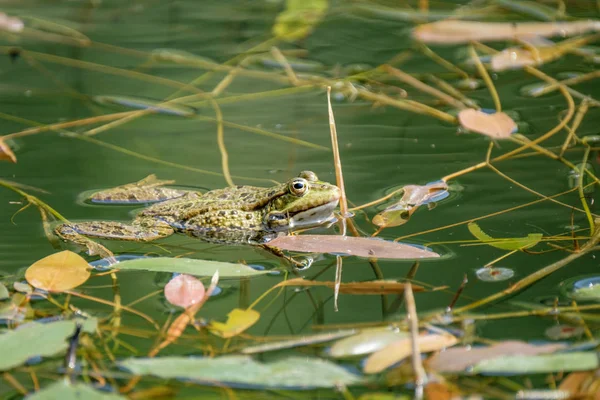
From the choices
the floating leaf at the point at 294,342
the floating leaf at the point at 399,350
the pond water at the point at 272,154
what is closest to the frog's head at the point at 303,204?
the pond water at the point at 272,154

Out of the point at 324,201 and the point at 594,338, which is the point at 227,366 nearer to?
the point at 594,338

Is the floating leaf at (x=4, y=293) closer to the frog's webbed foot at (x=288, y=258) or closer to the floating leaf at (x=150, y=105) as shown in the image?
the frog's webbed foot at (x=288, y=258)

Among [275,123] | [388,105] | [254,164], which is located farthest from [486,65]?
[254,164]

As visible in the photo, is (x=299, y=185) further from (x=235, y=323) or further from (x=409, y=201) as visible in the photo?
(x=235, y=323)

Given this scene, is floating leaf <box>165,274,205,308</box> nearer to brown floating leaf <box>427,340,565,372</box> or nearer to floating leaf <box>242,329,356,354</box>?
floating leaf <box>242,329,356,354</box>

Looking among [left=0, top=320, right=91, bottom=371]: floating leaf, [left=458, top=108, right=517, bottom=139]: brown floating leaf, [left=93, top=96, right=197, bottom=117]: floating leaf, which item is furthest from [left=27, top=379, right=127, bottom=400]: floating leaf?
[left=93, top=96, right=197, bottom=117]: floating leaf
